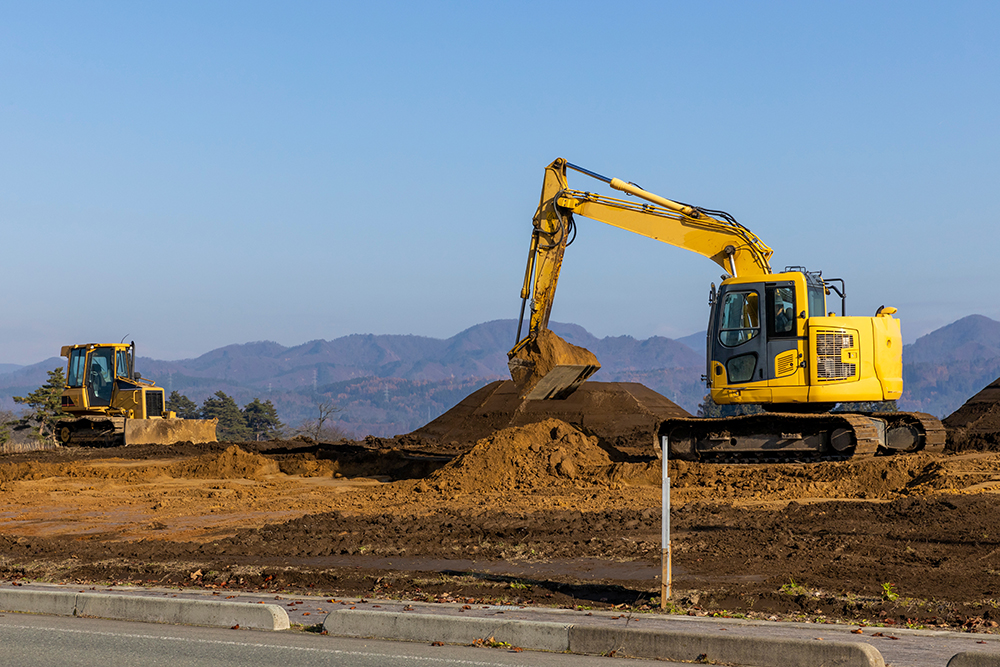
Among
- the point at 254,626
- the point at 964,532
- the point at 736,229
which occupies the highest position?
the point at 736,229

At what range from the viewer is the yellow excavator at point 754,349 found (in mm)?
19516

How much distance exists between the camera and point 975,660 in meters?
6.46

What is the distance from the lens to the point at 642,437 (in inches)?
1291

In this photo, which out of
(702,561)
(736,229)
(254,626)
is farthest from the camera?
(736,229)

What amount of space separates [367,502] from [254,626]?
10100 mm

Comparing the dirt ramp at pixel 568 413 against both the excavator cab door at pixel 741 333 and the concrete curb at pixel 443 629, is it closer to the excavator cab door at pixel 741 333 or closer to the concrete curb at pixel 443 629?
the excavator cab door at pixel 741 333

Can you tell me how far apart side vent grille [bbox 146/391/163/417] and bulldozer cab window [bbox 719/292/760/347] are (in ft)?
79.7

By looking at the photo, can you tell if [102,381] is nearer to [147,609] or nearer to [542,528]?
[542,528]

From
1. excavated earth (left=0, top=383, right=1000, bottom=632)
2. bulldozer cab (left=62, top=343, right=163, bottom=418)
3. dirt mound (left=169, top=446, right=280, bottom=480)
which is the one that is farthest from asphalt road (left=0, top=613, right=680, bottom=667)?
bulldozer cab (left=62, top=343, right=163, bottom=418)

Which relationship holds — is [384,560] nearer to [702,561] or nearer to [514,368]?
[702,561]

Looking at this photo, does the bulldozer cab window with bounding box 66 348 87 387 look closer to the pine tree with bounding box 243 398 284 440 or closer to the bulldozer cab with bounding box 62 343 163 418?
the bulldozer cab with bounding box 62 343 163 418

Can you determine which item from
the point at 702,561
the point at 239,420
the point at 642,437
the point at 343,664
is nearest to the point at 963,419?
the point at 642,437

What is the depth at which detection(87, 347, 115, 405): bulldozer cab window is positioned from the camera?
35.3 m

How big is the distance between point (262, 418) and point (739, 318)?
72901 mm
